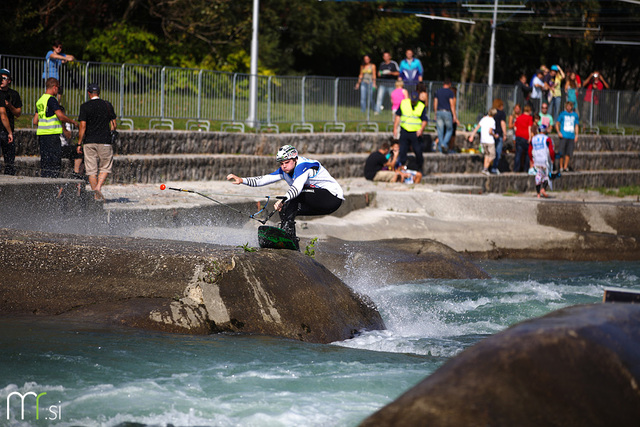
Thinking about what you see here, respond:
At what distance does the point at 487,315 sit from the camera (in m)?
10.9

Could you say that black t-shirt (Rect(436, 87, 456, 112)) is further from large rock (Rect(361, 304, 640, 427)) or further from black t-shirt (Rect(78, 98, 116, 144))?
large rock (Rect(361, 304, 640, 427))

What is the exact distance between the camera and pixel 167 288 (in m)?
8.30

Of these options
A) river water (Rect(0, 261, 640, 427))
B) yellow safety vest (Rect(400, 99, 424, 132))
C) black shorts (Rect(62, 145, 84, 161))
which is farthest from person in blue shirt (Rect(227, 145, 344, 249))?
yellow safety vest (Rect(400, 99, 424, 132))

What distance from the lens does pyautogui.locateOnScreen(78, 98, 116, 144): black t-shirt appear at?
45.2 feet

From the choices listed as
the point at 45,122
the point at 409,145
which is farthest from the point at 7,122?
the point at 409,145

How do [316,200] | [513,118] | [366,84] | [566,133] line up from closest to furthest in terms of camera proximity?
[316,200] < [366,84] < [566,133] < [513,118]

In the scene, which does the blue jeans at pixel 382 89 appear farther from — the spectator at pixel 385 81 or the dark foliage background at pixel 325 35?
the dark foliage background at pixel 325 35

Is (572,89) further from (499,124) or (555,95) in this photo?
(499,124)

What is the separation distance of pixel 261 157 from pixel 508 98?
10.9 m

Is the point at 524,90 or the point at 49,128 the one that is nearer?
the point at 49,128

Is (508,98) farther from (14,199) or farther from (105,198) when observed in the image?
(14,199)

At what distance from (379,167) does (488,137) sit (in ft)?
13.1

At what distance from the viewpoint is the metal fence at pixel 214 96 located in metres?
17.7

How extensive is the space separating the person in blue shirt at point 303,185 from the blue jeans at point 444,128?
39.2 feet
